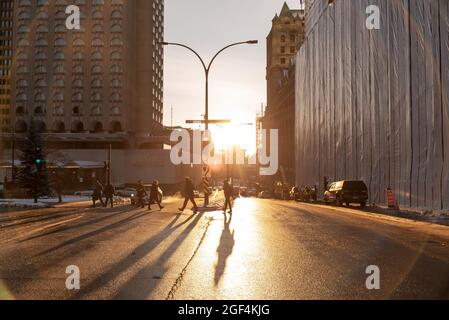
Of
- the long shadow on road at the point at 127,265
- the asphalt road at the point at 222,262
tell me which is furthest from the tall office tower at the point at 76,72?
the long shadow on road at the point at 127,265

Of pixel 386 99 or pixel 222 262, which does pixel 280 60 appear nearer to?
pixel 386 99

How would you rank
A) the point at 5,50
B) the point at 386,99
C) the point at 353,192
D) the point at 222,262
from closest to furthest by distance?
the point at 222,262
the point at 353,192
the point at 386,99
the point at 5,50

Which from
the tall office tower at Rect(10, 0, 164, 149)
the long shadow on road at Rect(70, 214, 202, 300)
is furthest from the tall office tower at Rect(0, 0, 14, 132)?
the long shadow on road at Rect(70, 214, 202, 300)

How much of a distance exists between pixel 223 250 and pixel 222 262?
5.08ft

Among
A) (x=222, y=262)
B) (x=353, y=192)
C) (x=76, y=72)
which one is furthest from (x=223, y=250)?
(x=76, y=72)

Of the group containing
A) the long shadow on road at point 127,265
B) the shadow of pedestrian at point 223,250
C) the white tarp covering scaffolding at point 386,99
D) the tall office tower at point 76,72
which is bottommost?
the shadow of pedestrian at point 223,250

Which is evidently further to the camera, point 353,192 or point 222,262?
point 353,192

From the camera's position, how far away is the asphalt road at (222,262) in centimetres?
652

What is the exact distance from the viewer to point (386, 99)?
111 ft

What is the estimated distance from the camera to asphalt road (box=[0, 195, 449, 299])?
21.4 ft

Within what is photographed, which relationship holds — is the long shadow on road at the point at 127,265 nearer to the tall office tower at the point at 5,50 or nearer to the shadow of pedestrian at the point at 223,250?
the shadow of pedestrian at the point at 223,250

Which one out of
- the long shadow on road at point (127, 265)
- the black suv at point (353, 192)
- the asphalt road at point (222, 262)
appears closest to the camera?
the asphalt road at point (222, 262)

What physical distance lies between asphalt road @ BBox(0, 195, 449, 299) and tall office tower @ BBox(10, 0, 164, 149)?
91.6 meters

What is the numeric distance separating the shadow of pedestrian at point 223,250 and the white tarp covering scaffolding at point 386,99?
13934 mm
